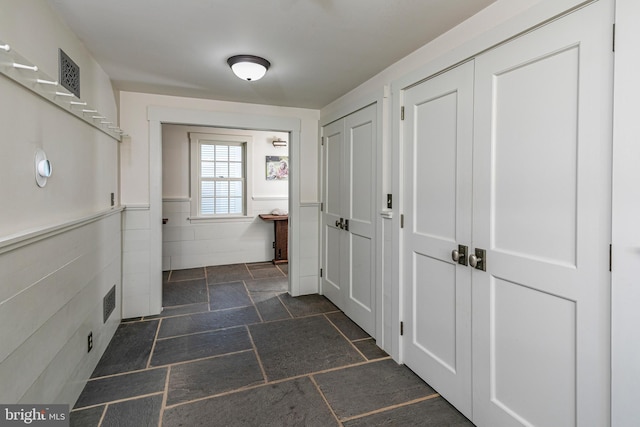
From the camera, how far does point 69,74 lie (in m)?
1.88

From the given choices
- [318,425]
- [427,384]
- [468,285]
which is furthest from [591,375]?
[318,425]

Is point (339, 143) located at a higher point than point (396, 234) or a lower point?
higher

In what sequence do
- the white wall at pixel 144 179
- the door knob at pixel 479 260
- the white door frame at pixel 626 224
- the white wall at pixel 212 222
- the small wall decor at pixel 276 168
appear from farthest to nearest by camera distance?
1. the small wall decor at pixel 276 168
2. the white wall at pixel 212 222
3. the white wall at pixel 144 179
4. the door knob at pixel 479 260
5. the white door frame at pixel 626 224

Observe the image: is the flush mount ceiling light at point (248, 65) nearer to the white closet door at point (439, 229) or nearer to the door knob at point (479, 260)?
the white closet door at point (439, 229)

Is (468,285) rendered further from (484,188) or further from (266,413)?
(266,413)

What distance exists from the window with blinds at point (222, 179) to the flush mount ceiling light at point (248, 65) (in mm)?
3185

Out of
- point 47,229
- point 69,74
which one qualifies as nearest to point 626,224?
point 47,229

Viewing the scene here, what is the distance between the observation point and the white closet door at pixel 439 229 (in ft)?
5.87

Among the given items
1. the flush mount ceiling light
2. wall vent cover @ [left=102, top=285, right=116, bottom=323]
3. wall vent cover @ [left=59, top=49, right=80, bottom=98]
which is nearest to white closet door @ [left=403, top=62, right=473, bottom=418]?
the flush mount ceiling light

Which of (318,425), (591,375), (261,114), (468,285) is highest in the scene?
(261,114)

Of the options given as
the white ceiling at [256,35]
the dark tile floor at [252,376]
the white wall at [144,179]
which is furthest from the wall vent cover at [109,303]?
the white ceiling at [256,35]

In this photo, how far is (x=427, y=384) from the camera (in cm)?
209

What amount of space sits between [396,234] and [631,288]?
135 centimetres

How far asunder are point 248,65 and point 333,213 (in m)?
1.73
